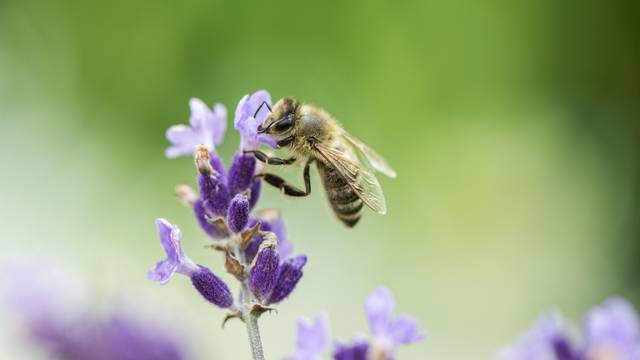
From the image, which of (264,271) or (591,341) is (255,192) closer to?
(264,271)

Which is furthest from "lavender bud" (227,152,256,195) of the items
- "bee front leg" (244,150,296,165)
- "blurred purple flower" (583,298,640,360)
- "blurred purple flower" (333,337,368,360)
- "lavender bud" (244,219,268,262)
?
"blurred purple flower" (583,298,640,360)

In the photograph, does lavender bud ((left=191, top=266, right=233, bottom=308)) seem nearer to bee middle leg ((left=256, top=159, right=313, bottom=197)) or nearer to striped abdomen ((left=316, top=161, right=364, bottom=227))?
bee middle leg ((left=256, top=159, right=313, bottom=197))

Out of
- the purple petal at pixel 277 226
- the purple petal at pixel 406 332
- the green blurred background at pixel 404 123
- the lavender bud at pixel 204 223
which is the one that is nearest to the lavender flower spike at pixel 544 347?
the purple petal at pixel 406 332

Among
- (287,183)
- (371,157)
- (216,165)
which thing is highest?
(371,157)

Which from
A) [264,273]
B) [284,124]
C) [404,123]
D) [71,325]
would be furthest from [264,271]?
[404,123]

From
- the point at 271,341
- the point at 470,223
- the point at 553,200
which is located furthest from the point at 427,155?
the point at 271,341

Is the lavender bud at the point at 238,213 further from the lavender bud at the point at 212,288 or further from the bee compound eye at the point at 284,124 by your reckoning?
Answer: the bee compound eye at the point at 284,124
